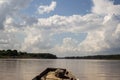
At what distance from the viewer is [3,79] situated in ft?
160

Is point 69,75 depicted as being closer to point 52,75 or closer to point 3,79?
point 52,75

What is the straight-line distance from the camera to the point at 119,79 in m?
53.2

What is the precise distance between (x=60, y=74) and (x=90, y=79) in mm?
21059

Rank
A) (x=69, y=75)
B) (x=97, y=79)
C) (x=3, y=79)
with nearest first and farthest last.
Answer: (x=69, y=75)
(x=3, y=79)
(x=97, y=79)

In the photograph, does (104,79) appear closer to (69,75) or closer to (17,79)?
(17,79)

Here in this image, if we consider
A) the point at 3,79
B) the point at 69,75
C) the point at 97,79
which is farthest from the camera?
the point at 97,79

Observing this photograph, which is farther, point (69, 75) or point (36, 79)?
point (69, 75)

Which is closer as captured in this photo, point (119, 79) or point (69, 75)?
point (69, 75)

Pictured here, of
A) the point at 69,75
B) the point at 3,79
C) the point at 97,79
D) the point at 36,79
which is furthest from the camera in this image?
the point at 97,79

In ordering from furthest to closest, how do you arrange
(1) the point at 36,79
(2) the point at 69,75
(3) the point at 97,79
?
(3) the point at 97,79, (2) the point at 69,75, (1) the point at 36,79

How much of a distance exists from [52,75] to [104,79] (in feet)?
74.3

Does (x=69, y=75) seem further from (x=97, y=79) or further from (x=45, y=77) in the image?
(x=97, y=79)

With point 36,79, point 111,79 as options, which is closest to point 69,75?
point 36,79

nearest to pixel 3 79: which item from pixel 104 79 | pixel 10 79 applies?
pixel 10 79
